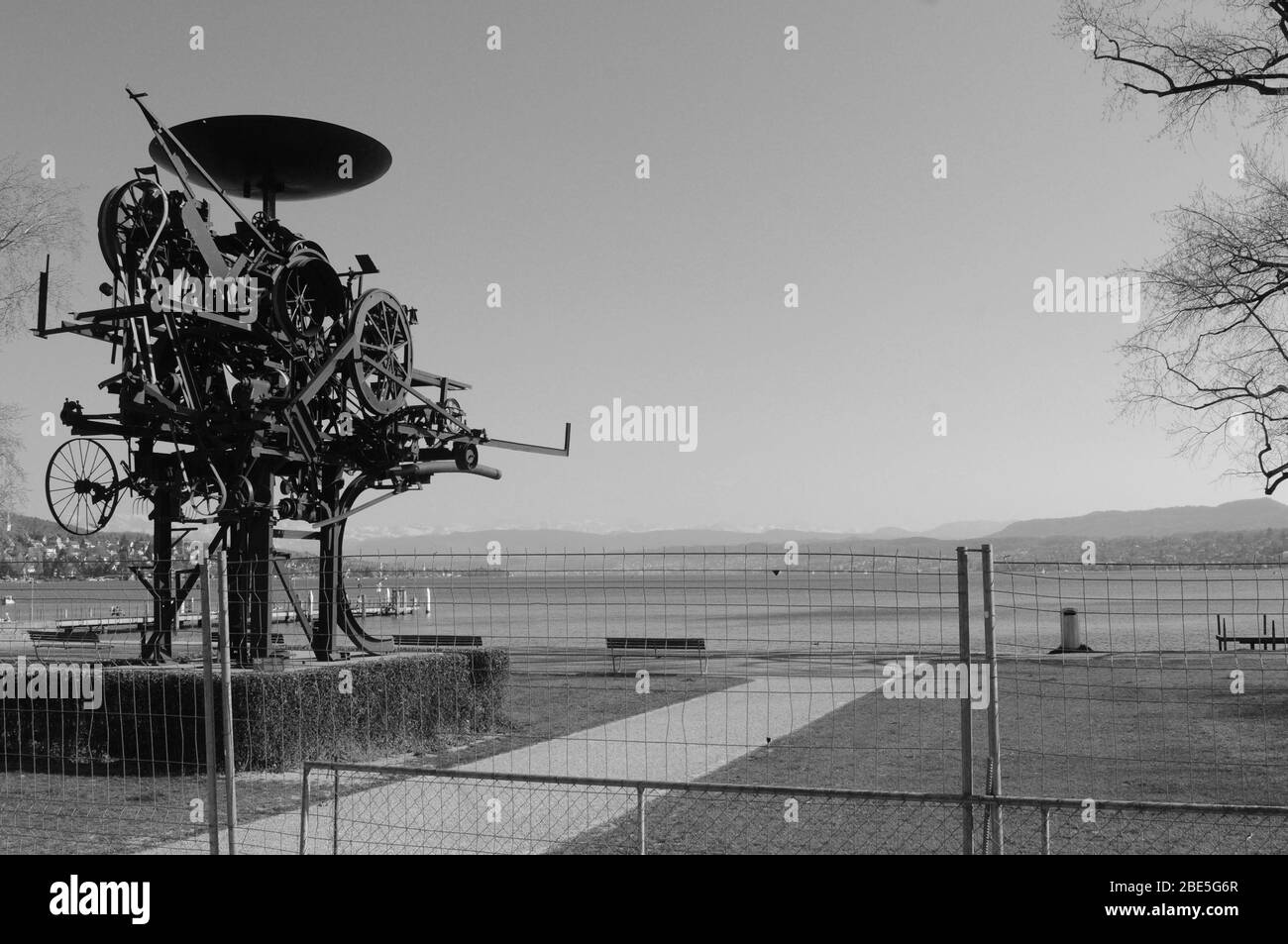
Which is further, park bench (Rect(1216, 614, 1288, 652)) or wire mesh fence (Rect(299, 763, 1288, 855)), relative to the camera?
park bench (Rect(1216, 614, 1288, 652))

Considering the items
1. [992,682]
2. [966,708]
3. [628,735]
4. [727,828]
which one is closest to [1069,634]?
[628,735]

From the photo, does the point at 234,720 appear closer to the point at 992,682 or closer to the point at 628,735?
the point at 628,735

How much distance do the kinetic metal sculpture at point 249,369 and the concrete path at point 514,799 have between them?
321 centimetres

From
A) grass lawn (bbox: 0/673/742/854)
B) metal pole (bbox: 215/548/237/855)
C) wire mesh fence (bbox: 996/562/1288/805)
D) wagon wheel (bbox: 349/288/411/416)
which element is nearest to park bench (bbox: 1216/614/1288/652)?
wire mesh fence (bbox: 996/562/1288/805)

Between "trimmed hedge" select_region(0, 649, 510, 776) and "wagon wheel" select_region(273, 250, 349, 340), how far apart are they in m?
4.44

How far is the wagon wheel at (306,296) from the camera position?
1542 centimetres

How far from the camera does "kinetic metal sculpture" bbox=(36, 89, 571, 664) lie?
1443 centimetres

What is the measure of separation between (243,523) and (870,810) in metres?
8.82

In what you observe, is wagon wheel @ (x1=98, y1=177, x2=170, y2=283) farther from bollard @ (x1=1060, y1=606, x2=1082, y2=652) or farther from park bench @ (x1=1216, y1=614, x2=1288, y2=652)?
bollard @ (x1=1060, y1=606, x2=1082, y2=652)

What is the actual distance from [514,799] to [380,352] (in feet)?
23.4
